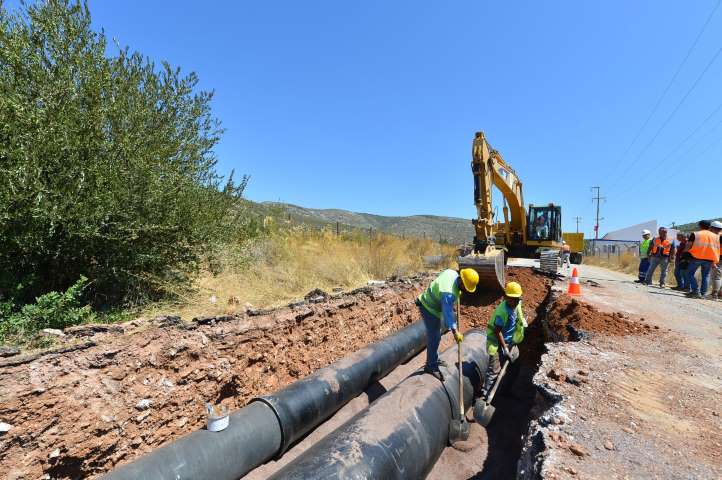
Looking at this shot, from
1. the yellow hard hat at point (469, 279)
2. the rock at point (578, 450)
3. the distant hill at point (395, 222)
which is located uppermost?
the distant hill at point (395, 222)

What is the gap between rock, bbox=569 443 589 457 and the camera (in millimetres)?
2250

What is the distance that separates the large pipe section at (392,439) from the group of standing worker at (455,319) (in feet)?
1.28

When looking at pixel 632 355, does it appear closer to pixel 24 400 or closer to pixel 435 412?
pixel 435 412

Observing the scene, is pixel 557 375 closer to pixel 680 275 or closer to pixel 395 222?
pixel 680 275

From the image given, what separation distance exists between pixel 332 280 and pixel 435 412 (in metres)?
5.69

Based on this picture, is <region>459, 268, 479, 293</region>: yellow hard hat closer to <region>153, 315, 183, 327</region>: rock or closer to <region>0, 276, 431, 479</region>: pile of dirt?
<region>0, 276, 431, 479</region>: pile of dirt

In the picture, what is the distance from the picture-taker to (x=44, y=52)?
4.65 metres

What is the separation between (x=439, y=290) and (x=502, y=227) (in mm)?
10082

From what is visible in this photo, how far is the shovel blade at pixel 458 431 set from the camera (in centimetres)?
378

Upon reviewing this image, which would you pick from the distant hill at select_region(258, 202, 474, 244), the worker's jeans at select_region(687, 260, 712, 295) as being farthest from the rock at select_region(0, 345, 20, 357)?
the distant hill at select_region(258, 202, 474, 244)

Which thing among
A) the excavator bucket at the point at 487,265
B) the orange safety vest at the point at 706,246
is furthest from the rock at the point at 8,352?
the orange safety vest at the point at 706,246

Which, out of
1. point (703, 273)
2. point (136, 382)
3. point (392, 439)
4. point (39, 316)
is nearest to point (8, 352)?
point (136, 382)

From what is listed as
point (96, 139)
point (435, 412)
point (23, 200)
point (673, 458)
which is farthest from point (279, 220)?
point (673, 458)

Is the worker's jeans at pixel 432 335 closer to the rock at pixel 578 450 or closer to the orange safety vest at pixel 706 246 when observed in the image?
the rock at pixel 578 450
